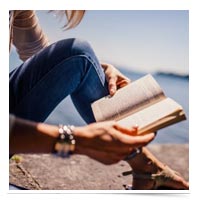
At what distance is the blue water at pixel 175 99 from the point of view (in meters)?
1.57

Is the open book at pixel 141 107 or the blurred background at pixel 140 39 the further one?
the blurred background at pixel 140 39

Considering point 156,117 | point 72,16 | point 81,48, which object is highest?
point 72,16

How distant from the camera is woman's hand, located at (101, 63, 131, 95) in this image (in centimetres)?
158

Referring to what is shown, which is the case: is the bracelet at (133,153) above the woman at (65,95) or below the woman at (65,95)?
below

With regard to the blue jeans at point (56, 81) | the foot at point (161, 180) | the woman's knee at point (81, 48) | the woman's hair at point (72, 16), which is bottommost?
the foot at point (161, 180)

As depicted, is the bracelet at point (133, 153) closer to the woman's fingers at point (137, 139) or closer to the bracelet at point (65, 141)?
the woman's fingers at point (137, 139)

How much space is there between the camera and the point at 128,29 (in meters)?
1.63

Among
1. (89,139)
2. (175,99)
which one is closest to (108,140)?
(89,139)

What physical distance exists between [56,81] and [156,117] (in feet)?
1.14

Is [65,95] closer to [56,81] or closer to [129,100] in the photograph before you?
[56,81]

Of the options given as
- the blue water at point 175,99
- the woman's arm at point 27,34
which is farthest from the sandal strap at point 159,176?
the woman's arm at point 27,34

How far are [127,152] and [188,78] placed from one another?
1.15 feet

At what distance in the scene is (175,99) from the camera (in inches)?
61.6

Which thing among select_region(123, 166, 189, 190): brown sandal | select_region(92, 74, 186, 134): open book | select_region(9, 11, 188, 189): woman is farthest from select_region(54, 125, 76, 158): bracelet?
select_region(123, 166, 189, 190): brown sandal
